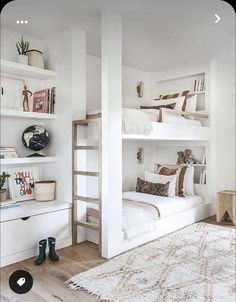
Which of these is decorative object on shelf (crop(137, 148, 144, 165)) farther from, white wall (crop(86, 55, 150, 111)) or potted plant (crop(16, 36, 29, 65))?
potted plant (crop(16, 36, 29, 65))

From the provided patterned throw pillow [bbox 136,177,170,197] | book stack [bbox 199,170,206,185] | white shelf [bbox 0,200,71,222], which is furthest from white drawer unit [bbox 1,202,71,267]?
book stack [bbox 199,170,206,185]

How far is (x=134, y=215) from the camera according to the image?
6.47 feet

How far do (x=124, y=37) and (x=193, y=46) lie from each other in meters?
0.71

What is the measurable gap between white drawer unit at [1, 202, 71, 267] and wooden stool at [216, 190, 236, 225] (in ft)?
4.81

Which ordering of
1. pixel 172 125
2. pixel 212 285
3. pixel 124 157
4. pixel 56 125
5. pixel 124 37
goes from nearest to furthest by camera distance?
1. pixel 212 285
2. pixel 124 37
3. pixel 56 125
4. pixel 172 125
5. pixel 124 157

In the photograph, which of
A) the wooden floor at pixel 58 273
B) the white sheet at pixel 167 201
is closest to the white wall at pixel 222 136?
the white sheet at pixel 167 201

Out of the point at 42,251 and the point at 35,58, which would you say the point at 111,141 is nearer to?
the point at 42,251

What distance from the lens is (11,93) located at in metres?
0.53

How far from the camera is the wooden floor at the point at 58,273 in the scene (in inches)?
35.2

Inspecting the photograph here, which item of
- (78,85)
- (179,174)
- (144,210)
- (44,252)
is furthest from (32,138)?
(179,174)

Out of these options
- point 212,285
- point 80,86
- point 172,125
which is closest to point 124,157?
point 172,125

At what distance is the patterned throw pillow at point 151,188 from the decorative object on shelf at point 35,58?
6.25ft

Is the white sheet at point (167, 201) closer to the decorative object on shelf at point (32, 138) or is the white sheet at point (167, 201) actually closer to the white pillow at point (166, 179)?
the white pillow at point (166, 179)

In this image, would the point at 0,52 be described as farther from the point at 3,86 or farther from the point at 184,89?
the point at 184,89
